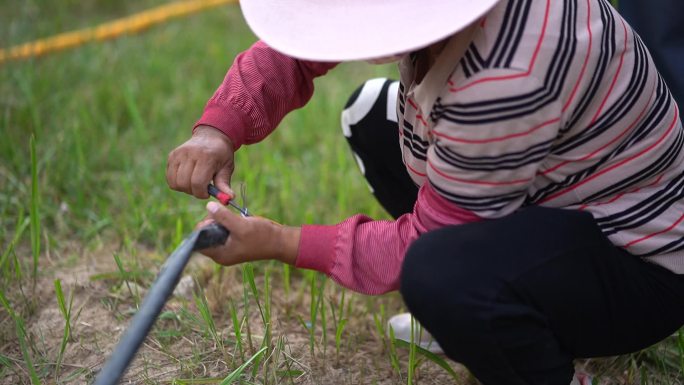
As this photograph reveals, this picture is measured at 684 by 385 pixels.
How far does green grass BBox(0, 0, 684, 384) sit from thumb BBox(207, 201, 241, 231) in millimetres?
255

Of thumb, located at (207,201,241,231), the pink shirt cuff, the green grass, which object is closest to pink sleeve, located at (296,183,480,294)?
the pink shirt cuff

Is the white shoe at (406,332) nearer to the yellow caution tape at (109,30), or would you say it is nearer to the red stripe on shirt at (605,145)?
the red stripe on shirt at (605,145)

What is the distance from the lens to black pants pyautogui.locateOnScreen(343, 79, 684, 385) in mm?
1116

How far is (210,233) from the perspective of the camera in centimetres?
111

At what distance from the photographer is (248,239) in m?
1.14

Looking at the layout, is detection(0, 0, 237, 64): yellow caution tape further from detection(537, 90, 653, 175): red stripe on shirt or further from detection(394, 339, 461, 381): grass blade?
detection(537, 90, 653, 175): red stripe on shirt

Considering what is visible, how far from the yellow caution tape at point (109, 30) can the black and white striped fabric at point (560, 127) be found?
1.76 metres

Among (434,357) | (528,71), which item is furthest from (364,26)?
(434,357)

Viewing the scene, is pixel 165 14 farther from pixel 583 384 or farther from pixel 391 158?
pixel 583 384

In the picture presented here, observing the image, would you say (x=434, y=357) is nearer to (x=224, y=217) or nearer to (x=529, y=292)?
(x=529, y=292)

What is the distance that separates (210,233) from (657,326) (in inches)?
27.8

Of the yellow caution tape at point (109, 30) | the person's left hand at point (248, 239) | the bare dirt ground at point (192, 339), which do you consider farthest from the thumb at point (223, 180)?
the yellow caution tape at point (109, 30)

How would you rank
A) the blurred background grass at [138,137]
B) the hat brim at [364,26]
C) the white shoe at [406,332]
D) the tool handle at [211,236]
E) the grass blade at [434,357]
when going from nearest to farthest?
the hat brim at [364,26], the tool handle at [211,236], the grass blade at [434,357], the white shoe at [406,332], the blurred background grass at [138,137]

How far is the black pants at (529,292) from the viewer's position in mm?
1116
